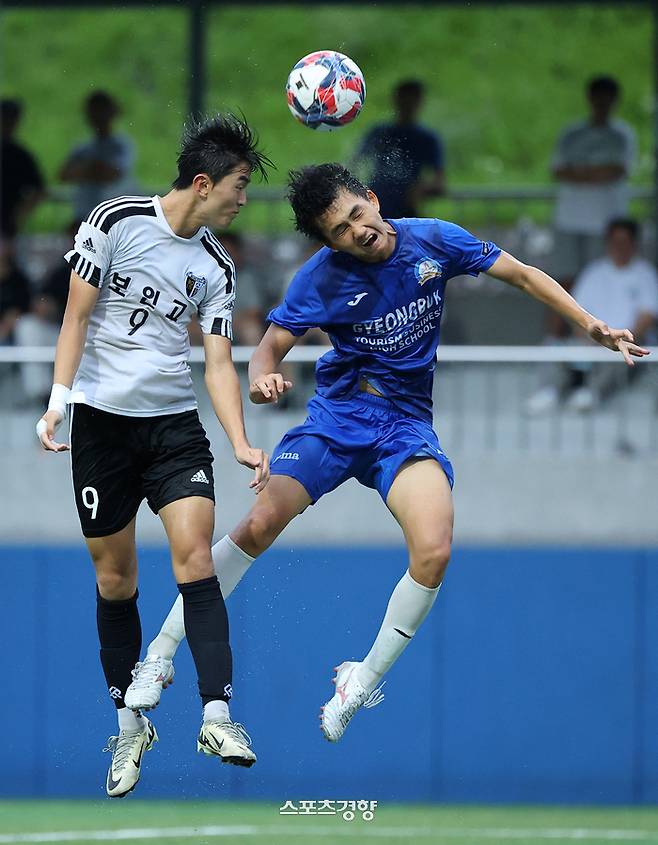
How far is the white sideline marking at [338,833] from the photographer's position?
9578 mm

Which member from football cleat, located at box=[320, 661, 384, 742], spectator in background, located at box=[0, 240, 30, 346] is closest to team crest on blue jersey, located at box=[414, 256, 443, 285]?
football cleat, located at box=[320, 661, 384, 742]

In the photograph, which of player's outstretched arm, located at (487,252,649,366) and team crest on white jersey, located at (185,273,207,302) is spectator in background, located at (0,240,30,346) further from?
player's outstretched arm, located at (487,252,649,366)

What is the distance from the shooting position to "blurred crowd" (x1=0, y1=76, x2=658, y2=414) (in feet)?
34.5

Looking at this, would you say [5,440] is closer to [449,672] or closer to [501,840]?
[449,672]

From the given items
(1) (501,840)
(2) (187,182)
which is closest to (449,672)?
(1) (501,840)

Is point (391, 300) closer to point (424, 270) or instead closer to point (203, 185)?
point (424, 270)

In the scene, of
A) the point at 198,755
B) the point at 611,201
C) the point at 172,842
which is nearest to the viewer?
the point at 172,842

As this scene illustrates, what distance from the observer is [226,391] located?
6102mm

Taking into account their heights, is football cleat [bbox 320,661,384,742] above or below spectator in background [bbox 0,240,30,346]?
below

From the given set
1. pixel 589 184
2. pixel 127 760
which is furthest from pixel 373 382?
pixel 589 184

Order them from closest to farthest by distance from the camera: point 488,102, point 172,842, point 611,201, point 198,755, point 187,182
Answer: point 187,182
point 172,842
point 198,755
point 611,201
point 488,102

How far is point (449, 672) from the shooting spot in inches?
413

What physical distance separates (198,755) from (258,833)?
68 centimetres

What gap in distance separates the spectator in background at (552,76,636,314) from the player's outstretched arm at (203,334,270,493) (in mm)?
5475
